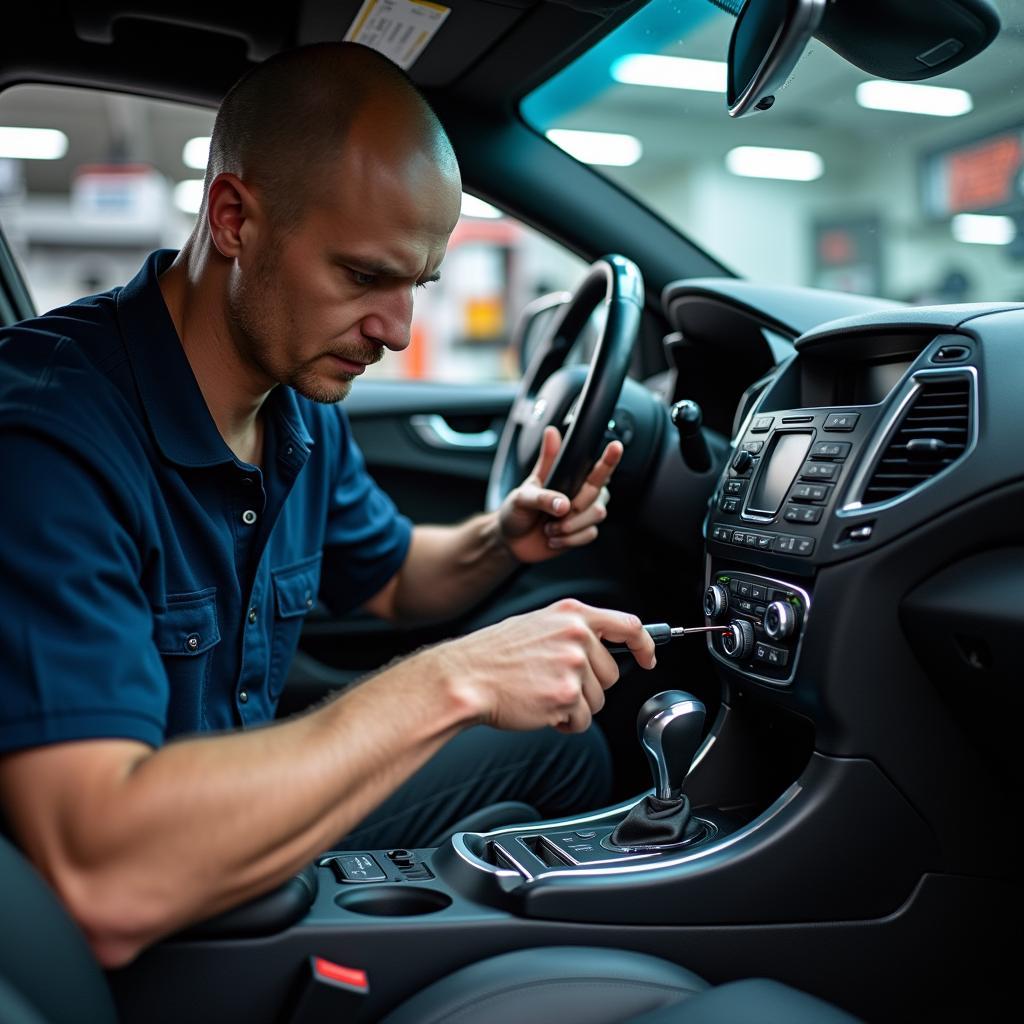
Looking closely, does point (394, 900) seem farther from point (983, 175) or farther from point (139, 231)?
point (139, 231)

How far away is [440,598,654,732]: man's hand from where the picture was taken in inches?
35.6

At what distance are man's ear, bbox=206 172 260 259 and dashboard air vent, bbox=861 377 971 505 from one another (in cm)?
64

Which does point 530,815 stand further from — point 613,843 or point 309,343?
point 309,343

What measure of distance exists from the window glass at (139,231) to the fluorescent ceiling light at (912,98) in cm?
533

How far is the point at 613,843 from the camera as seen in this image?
1.11 m

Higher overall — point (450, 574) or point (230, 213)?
point (230, 213)

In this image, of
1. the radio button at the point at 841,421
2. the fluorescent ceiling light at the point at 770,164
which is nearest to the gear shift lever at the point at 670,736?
the radio button at the point at 841,421

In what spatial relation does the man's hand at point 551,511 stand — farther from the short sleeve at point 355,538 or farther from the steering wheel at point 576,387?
the short sleeve at point 355,538

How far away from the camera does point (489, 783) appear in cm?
137

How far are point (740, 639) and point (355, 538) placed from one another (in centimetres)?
59

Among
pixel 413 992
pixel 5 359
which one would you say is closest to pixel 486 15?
pixel 5 359

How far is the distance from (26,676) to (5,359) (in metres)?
0.33

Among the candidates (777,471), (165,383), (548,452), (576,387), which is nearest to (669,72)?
(576,387)

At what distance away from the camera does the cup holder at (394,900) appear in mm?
975
